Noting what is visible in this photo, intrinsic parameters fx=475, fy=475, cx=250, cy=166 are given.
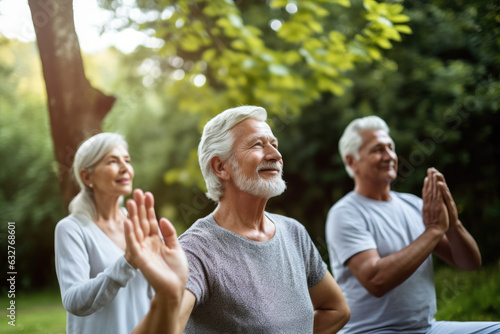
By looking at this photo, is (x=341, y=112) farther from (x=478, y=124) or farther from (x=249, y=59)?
(x=249, y=59)

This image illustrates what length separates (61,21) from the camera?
2.94 m

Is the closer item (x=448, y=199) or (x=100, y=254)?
(x=100, y=254)

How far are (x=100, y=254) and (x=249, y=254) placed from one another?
0.83 metres

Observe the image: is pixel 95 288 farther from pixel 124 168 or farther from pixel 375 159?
pixel 375 159

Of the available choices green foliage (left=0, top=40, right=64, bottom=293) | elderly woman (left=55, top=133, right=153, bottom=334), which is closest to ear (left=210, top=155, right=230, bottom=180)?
elderly woman (left=55, top=133, right=153, bottom=334)

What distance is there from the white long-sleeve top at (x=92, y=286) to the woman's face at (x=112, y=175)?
20cm

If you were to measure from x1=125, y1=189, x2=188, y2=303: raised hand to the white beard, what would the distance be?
0.48 metres

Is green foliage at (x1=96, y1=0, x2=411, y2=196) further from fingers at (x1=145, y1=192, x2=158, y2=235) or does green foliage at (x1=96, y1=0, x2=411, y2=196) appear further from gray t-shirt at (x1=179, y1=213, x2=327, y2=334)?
fingers at (x1=145, y1=192, x2=158, y2=235)

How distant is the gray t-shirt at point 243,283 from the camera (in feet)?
5.39

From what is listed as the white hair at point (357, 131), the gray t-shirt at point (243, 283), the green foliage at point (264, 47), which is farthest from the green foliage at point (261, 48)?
the gray t-shirt at point (243, 283)

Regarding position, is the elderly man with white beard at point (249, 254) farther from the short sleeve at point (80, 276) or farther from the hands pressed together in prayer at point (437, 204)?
the hands pressed together in prayer at point (437, 204)

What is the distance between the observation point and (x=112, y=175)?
243cm

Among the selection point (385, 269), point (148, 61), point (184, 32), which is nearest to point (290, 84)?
point (184, 32)

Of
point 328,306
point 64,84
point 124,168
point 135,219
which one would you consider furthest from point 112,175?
point 328,306
